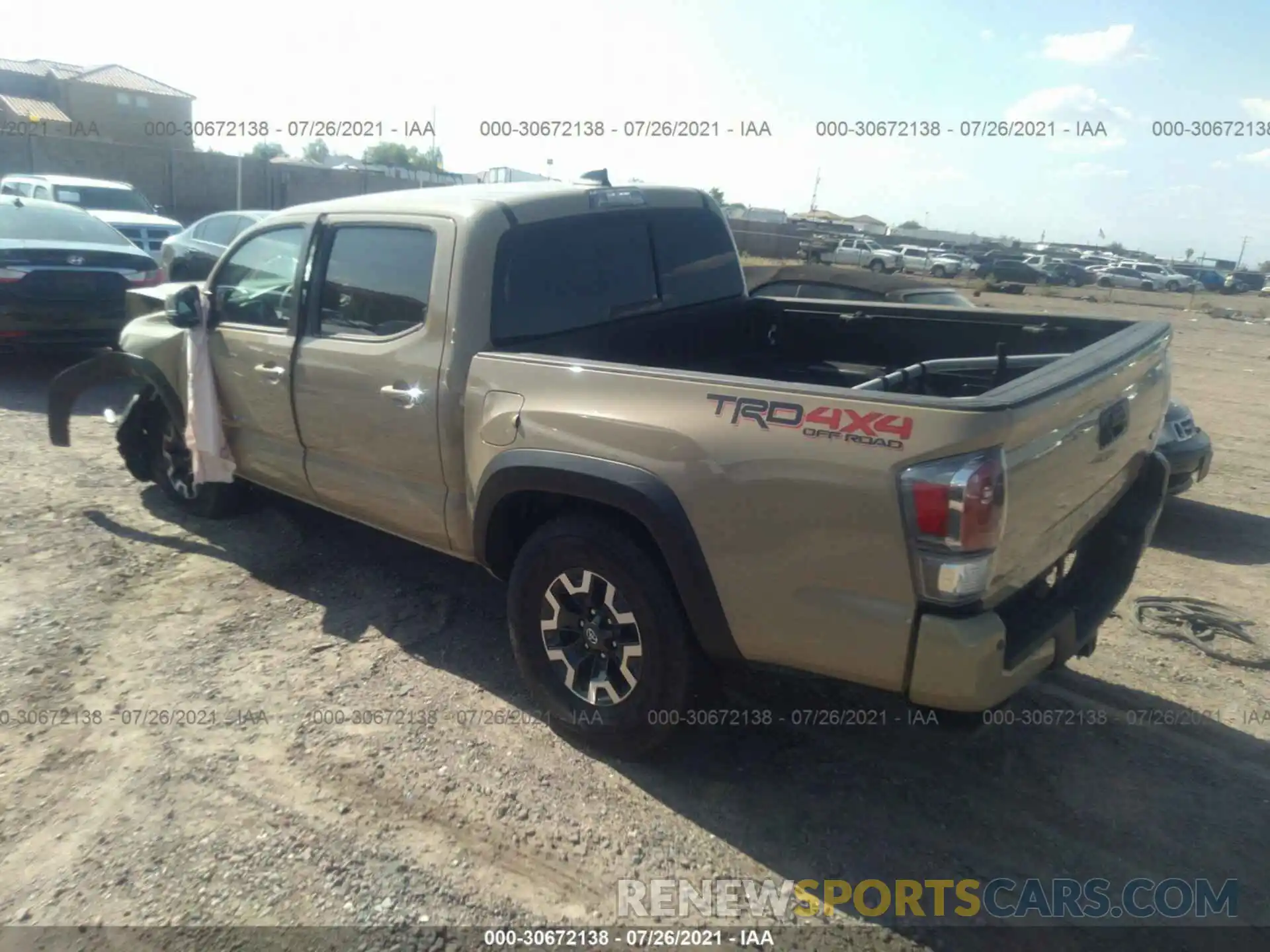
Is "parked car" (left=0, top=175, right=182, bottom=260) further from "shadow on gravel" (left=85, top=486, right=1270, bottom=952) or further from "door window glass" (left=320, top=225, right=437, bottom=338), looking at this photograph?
"shadow on gravel" (left=85, top=486, right=1270, bottom=952)

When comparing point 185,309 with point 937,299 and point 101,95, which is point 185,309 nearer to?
point 937,299

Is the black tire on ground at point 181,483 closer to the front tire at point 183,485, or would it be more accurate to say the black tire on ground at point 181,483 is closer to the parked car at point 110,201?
the front tire at point 183,485

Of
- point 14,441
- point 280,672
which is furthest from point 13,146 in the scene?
point 280,672

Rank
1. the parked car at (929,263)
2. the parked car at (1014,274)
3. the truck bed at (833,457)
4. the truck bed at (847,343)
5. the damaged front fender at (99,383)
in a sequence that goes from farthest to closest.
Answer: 1. the parked car at (929,263)
2. the parked car at (1014,274)
3. the damaged front fender at (99,383)
4. the truck bed at (847,343)
5. the truck bed at (833,457)

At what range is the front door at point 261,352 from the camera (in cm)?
451

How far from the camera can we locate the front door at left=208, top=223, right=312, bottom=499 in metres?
4.51

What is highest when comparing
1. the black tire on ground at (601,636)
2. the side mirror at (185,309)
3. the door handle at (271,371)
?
the side mirror at (185,309)

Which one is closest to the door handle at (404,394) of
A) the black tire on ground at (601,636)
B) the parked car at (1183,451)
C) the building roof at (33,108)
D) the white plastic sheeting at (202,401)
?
the black tire on ground at (601,636)

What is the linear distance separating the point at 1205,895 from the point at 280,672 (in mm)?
3511

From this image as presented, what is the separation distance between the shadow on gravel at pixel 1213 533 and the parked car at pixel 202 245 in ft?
34.3

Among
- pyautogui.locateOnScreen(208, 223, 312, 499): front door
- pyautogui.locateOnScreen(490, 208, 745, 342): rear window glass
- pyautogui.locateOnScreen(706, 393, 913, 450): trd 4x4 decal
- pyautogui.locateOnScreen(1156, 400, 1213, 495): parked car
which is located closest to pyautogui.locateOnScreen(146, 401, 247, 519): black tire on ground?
pyautogui.locateOnScreen(208, 223, 312, 499): front door

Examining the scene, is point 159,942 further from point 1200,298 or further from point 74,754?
point 1200,298

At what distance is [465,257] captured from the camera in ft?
12.1

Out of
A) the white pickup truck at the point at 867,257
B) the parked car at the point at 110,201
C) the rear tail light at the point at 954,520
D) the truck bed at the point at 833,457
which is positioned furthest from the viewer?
the white pickup truck at the point at 867,257
